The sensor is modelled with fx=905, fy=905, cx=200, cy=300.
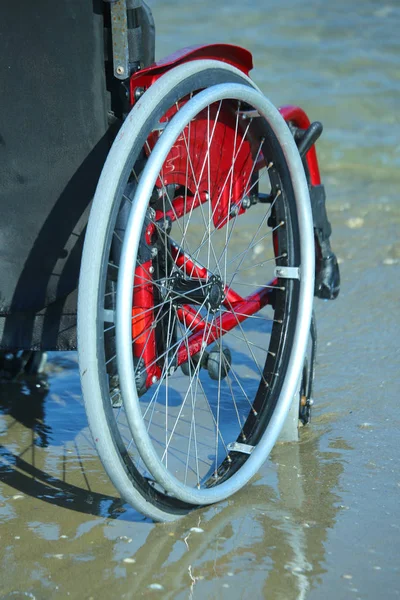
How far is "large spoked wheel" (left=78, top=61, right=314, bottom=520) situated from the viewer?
1.97m

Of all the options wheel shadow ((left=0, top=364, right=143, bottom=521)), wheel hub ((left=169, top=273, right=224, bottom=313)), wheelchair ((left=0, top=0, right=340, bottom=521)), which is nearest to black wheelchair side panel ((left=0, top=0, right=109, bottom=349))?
wheelchair ((left=0, top=0, right=340, bottom=521))

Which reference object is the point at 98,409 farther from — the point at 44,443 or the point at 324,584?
the point at 44,443

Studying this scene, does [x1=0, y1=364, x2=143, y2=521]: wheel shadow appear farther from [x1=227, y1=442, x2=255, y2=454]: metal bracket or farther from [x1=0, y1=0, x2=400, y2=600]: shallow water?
[x1=227, y1=442, x2=255, y2=454]: metal bracket

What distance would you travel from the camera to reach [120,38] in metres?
2.14

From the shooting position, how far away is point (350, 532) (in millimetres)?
2293

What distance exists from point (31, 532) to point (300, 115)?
5.07 feet

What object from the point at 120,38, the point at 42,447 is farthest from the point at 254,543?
the point at 120,38

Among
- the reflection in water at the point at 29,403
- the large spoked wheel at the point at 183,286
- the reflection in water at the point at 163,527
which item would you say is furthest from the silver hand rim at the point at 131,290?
the reflection in water at the point at 29,403

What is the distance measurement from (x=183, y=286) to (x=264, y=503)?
0.64 m

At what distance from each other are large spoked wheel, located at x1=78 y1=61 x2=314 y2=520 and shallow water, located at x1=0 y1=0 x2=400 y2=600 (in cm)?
12

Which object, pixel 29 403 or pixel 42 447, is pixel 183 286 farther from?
pixel 29 403

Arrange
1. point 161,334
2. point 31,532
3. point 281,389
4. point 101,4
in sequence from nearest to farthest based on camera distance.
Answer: point 101,4 < point 31,532 < point 161,334 < point 281,389

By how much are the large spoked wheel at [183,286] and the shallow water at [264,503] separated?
12 cm

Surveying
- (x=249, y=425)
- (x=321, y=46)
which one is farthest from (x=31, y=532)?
(x=321, y=46)
